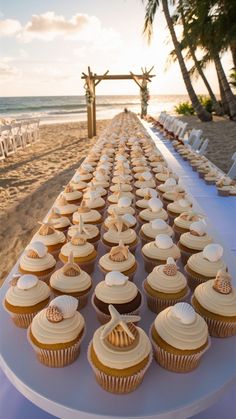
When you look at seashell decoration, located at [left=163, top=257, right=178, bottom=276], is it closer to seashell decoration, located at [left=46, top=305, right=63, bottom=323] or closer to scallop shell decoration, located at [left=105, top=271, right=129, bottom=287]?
scallop shell decoration, located at [left=105, top=271, right=129, bottom=287]

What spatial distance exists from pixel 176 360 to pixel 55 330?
468 millimetres

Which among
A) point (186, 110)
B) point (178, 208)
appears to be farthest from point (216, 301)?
point (186, 110)

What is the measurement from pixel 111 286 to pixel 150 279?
0.23 meters

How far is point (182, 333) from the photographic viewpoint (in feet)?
3.74

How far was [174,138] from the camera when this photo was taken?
22.1 ft

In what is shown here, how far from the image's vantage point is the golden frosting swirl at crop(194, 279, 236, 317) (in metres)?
1.30

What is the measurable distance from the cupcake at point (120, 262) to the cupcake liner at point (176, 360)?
1.59ft

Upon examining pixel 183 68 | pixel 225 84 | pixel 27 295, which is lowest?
pixel 27 295

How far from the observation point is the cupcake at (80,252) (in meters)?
1.74

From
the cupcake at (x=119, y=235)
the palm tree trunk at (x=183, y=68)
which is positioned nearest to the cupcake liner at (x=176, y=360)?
the cupcake at (x=119, y=235)

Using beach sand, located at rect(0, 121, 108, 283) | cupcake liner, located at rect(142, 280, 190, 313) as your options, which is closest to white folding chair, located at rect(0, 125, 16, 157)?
beach sand, located at rect(0, 121, 108, 283)

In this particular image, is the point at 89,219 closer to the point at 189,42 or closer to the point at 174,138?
the point at 174,138

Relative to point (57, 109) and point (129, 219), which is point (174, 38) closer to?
point (129, 219)

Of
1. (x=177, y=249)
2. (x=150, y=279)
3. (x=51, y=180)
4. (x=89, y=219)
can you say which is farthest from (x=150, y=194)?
(x=51, y=180)
